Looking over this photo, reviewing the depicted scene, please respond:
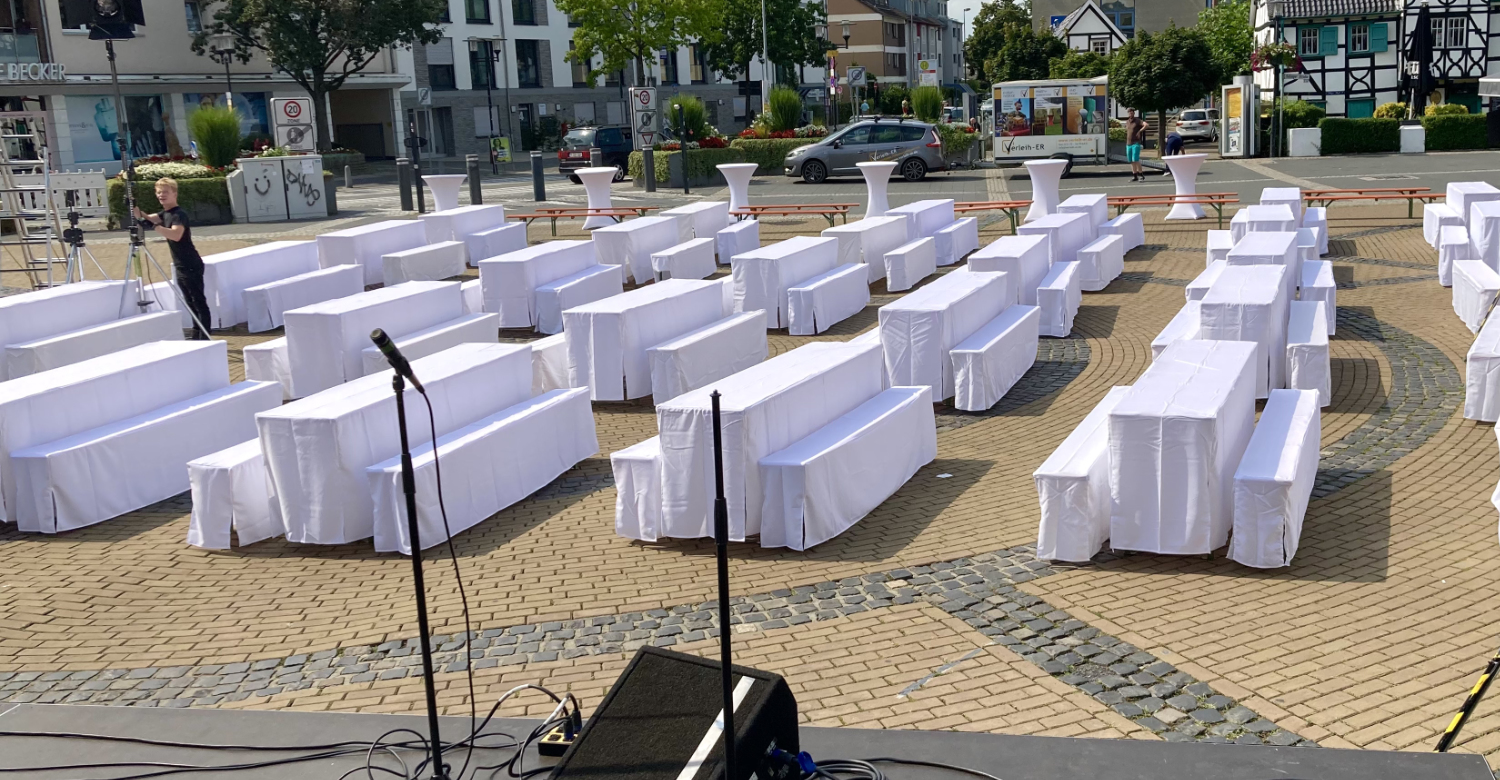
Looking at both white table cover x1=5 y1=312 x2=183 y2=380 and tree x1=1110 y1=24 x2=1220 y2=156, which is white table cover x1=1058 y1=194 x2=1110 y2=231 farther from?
tree x1=1110 y1=24 x2=1220 y2=156

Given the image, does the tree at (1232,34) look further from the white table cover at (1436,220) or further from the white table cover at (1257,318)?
the white table cover at (1257,318)

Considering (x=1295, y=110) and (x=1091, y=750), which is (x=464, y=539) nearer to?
(x=1091, y=750)

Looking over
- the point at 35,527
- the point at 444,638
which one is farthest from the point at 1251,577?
the point at 35,527

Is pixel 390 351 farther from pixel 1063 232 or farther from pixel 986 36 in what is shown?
pixel 986 36

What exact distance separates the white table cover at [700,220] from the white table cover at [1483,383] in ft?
41.2

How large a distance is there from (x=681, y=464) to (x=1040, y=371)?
5625mm

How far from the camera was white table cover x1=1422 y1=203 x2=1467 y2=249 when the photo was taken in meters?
17.9

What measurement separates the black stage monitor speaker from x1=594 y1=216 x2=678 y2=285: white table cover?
1408cm

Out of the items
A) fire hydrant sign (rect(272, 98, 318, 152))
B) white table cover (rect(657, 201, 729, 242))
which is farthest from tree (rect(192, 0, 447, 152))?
white table cover (rect(657, 201, 729, 242))

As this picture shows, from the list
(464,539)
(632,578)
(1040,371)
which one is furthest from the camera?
(1040,371)

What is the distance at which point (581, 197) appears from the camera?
33.1 metres

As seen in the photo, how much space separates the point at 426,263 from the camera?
18.8 metres

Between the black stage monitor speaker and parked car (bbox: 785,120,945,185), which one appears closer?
the black stage monitor speaker

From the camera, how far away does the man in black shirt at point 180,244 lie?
46.7 ft
